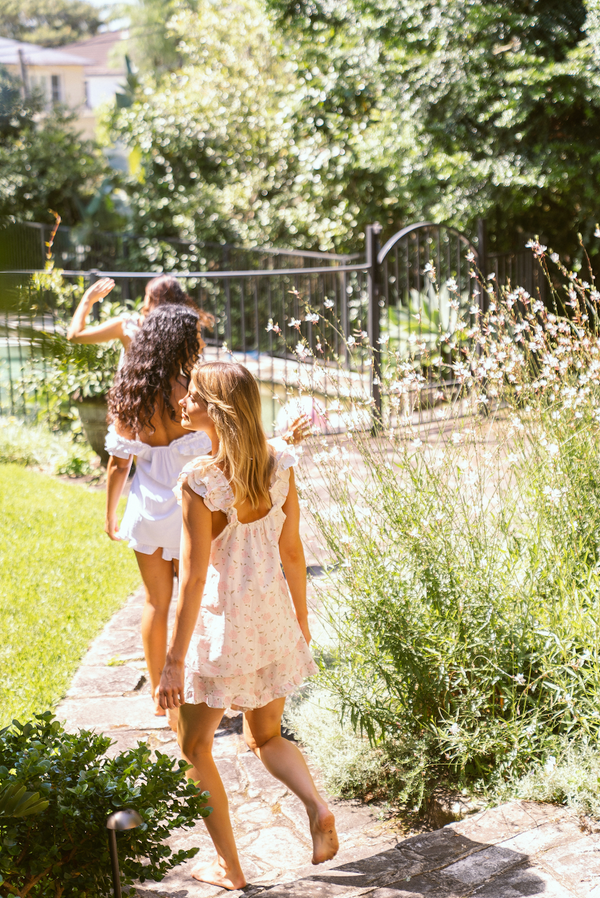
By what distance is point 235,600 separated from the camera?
2424 millimetres

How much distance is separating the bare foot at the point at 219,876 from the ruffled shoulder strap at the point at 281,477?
1.10 m

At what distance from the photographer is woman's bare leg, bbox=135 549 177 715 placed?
10.9 feet

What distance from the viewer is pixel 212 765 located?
97.0 inches

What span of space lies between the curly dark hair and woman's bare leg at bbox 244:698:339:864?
1.28m

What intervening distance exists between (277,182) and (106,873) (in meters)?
11.6

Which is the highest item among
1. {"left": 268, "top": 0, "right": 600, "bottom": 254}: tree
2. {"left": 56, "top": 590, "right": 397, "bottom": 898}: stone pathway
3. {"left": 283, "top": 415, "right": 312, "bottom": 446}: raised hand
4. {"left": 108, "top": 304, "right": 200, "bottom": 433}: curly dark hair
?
{"left": 268, "top": 0, "right": 600, "bottom": 254}: tree

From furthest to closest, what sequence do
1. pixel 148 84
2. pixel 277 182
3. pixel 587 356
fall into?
pixel 148 84
pixel 277 182
pixel 587 356

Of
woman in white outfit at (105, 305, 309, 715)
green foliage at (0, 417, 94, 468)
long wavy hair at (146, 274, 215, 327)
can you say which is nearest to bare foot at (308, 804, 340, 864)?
woman in white outfit at (105, 305, 309, 715)

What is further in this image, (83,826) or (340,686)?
(340,686)

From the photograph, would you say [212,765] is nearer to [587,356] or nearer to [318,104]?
[587,356]

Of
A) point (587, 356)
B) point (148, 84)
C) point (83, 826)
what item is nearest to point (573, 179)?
point (587, 356)

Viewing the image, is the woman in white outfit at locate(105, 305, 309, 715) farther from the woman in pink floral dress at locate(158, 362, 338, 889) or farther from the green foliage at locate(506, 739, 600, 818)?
the green foliage at locate(506, 739, 600, 818)

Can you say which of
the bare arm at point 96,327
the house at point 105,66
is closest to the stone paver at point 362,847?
the bare arm at point 96,327

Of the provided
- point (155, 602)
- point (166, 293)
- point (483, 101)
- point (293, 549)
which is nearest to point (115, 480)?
point (155, 602)
